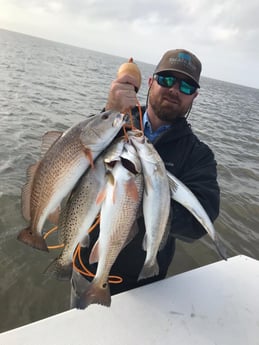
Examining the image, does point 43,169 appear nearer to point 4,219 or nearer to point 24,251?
point 24,251

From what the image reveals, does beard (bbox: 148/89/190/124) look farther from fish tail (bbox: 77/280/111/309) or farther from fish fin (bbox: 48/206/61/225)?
fish tail (bbox: 77/280/111/309)

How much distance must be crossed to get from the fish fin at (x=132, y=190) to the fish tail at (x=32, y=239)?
2.16 feet

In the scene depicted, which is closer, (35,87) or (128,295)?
(128,295)

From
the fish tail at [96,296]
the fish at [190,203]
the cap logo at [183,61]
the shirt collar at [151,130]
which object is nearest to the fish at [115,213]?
the fish tail at [96,296]

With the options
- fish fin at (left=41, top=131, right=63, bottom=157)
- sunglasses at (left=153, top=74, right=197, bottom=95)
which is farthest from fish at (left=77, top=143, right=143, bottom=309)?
sunglasses at (left=153, top=74, right=197, bottom=95)

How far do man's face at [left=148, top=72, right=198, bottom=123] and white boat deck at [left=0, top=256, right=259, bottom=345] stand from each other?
160 cm

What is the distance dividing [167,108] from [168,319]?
6.28ft

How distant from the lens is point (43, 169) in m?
2.02

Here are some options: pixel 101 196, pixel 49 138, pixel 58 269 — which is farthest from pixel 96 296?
pixel 49 138

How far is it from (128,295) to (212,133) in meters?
14.7

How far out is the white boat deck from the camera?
2.10 metres

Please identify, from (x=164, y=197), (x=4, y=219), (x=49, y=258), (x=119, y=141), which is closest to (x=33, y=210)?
(x=119, y=141)

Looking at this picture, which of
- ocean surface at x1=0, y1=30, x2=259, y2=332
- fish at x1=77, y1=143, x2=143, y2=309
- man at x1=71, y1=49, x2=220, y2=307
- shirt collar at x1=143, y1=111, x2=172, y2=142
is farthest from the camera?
ocean surface at x1=0, y1=30, x2=259, y2=332

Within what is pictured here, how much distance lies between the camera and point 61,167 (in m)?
2.00
